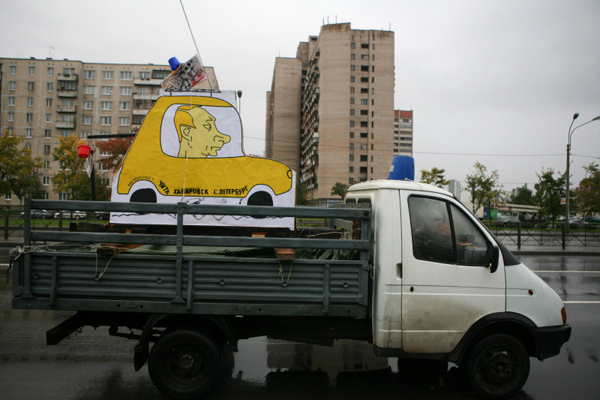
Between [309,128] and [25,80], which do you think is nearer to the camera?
[25,80]

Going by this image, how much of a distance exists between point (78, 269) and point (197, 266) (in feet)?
3.70

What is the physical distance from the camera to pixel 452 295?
3654 mm

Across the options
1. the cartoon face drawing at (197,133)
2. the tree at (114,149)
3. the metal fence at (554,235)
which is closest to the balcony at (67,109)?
the tree at (114,149)

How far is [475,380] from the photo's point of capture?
12.3 feet

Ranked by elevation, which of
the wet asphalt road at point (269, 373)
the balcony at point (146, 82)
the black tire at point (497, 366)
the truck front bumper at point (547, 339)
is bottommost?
the wet asphalt road at point (269, 373)

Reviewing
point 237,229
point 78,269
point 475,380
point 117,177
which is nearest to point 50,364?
point 78,269

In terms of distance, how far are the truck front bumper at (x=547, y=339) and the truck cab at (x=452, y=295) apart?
10 millimetres

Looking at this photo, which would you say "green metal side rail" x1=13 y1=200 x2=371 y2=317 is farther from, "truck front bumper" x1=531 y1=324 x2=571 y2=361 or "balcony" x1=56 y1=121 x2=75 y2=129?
"balcony" x1=56 y1=121 x2=75 y2=129

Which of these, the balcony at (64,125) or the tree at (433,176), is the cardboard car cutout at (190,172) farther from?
the balcony at (64,125)

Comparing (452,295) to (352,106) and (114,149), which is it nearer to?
(114,149)

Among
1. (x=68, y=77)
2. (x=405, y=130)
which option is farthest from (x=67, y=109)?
(x=405, y=130)

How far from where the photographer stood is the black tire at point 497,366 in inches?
148

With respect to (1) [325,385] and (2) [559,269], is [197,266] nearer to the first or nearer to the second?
(1) [325,385]

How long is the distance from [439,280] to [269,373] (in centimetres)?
232
